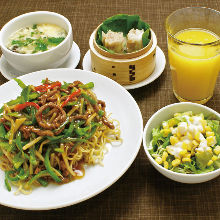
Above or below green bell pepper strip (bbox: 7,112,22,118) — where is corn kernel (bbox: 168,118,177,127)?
below

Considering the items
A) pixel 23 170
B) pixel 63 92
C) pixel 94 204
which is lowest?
pixel 94 204

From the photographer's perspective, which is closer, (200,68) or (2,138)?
(2,138)

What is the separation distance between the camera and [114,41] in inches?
92.4

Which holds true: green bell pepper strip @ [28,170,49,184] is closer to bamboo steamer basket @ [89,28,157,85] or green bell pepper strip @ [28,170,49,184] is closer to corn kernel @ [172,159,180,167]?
corn kernel @ [172,159,180,167]

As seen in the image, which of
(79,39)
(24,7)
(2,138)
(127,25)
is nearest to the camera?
(2,138)

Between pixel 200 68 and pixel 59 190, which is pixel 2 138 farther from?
pixel 200 68

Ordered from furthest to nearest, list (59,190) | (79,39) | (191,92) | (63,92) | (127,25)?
(79,39) → (127,25) → (191,92) → (63,92) → (59,190)

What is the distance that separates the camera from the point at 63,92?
2137 millimetres

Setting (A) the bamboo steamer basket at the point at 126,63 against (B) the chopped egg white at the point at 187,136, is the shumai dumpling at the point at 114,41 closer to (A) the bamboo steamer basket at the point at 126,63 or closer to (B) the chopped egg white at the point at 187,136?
(A) the bamboo steamer basket at the point at 126,63

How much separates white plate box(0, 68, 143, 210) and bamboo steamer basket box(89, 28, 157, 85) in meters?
0.11

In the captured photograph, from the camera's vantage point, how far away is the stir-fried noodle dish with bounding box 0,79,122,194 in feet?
6.09

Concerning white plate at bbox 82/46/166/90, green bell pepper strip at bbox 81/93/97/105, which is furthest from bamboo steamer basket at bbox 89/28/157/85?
green bell pepper strip at bbox 81/93/97/105

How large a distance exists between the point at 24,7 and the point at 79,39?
0.88m

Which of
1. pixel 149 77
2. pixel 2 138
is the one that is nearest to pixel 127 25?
pixel 149 77
